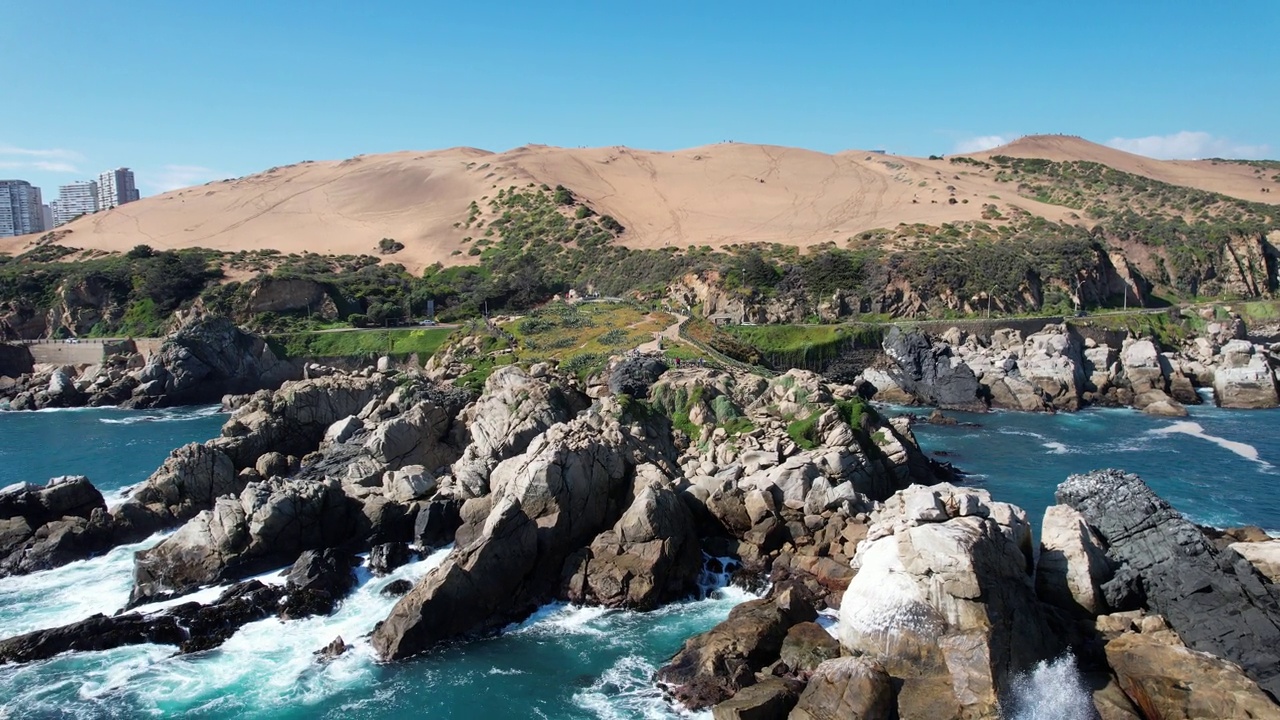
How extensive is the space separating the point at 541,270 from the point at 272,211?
Result: 77157mm

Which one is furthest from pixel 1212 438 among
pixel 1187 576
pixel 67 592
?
pixel 67 592

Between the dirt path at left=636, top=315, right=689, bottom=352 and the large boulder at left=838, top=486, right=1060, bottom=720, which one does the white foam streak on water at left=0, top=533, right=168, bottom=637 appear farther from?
the dirt path at left=636, top=315, right=689, bottom=352

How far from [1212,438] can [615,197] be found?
102m

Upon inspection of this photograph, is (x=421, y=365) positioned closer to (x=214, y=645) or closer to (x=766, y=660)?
(x=214, y=645)

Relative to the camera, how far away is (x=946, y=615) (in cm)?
1911

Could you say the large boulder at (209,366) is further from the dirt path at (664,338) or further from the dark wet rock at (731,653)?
the dark wet rock at (731,653)

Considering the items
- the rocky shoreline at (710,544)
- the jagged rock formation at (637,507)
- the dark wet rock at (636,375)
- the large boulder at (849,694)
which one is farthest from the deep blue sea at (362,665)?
the dark wet rock at (636,375)

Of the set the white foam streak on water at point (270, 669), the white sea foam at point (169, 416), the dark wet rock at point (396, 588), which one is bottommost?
the white foam streak on water at point (270, 669)

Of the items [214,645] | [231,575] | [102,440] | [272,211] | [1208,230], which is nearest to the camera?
[214,645]

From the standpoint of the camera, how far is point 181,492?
109 feet

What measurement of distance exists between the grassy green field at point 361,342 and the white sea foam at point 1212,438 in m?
49.5

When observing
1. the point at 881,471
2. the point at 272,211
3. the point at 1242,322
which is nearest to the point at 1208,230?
the point at 1242,322

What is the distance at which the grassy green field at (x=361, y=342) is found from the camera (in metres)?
68.7

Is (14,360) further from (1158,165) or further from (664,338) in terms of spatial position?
(1158,165)
